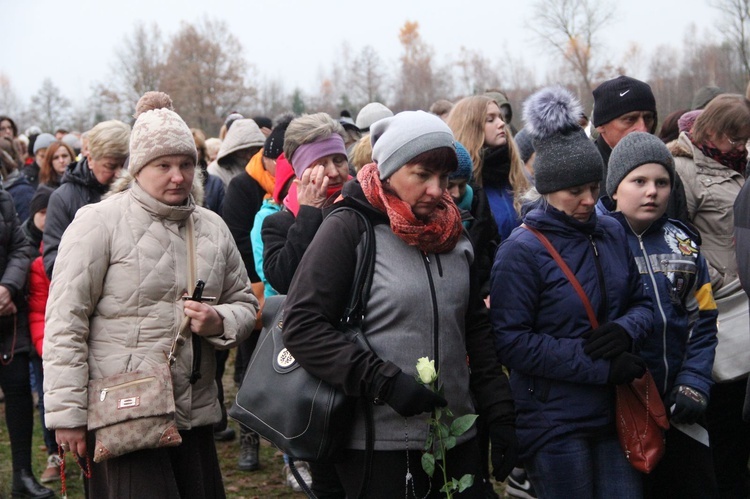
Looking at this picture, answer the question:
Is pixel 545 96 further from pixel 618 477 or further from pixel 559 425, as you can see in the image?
pixel 618 477

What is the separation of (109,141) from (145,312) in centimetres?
208

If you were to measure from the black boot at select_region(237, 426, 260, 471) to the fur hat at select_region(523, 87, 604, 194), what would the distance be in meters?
3.56

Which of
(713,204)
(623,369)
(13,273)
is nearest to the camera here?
(623,369)

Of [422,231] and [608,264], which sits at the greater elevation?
[422,231]

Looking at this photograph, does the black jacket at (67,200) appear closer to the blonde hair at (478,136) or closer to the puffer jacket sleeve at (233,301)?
the puffer jacket sleeve at (233,301)

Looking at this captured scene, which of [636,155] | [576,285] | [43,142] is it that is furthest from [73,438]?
[43,142]

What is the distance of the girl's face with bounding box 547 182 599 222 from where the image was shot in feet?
→ 12.0

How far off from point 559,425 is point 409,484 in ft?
2.60

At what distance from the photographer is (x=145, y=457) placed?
3553 millimetres

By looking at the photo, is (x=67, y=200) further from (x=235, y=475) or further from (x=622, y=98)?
(x=622, y=98)

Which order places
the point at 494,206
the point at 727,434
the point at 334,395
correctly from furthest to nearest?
the point at 494,206 < the point at 727,434 < the point at 334,395

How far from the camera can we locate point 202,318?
3637mm

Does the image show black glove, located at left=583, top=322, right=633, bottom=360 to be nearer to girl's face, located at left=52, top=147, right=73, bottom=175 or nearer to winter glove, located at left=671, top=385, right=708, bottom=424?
winter glove, located at left=671, top=385, right=708, bottom=424

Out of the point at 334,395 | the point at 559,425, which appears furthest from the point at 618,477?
the point at 334,395
